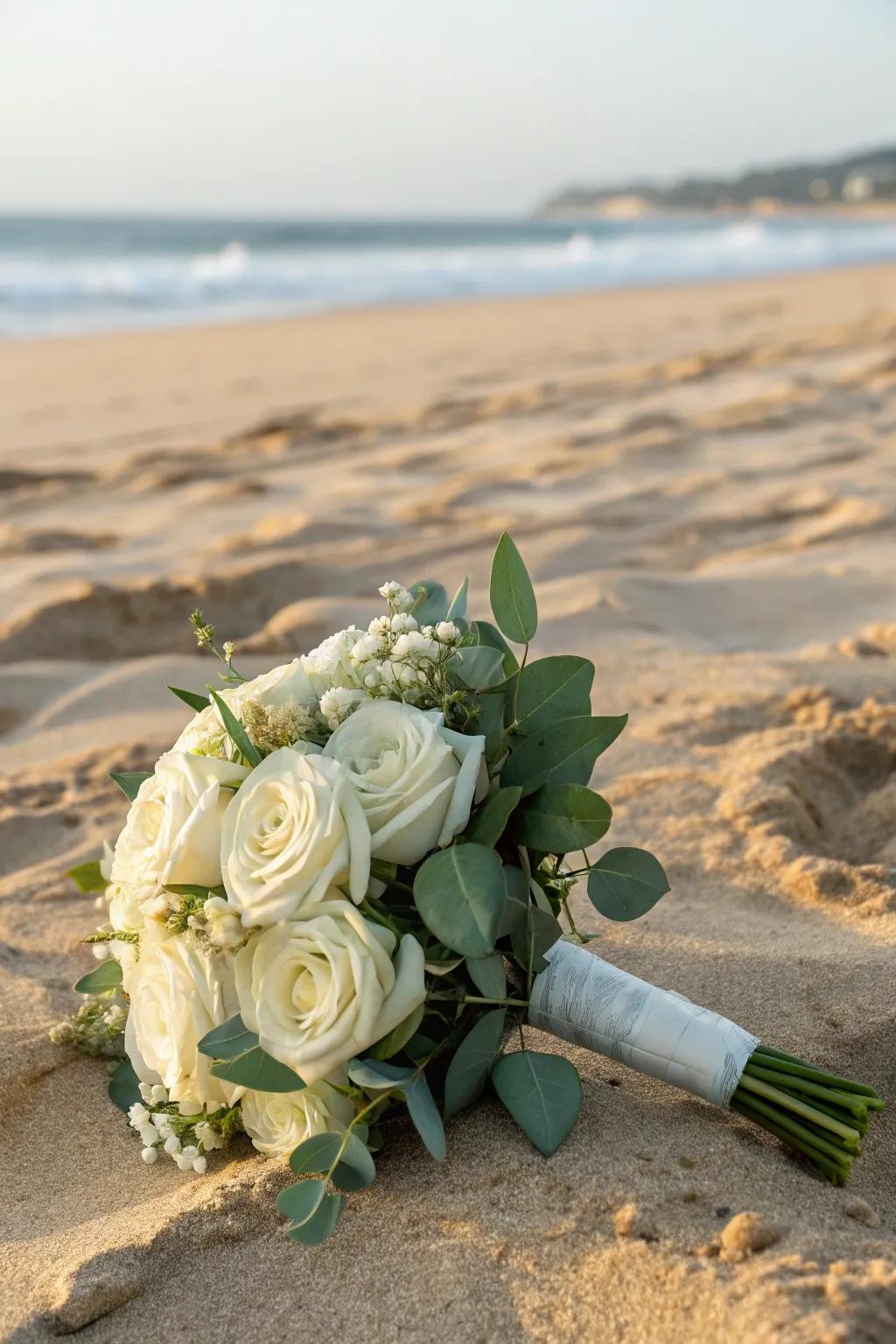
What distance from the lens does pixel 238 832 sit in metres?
1.41

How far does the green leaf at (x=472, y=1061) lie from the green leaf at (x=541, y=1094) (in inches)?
0.8

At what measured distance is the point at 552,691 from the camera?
1.60m

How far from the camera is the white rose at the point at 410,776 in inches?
55.1

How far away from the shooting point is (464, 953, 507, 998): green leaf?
1.45m

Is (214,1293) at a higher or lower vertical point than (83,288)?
lower

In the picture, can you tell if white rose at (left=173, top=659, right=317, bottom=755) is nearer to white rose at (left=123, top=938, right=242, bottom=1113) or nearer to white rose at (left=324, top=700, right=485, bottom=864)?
white rose at (left=324, top=700, right=485, bottom=864)

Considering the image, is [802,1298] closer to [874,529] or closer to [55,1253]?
[55,1253]

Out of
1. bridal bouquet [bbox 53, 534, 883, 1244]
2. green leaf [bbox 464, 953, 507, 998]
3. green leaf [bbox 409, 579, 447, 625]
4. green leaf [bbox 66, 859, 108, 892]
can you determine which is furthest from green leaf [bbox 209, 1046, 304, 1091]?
green leaf [bbox 66, 859, 108, 892]

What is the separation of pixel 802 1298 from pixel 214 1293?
0.62 m

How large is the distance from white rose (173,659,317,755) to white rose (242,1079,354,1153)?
1.36 feet

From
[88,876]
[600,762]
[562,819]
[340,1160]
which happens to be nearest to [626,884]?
[562,819]

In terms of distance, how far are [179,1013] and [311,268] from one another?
22.0m

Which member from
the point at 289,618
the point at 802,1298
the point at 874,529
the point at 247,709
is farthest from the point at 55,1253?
the point at 874,529

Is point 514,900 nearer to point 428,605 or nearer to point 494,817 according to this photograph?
point 494,817
